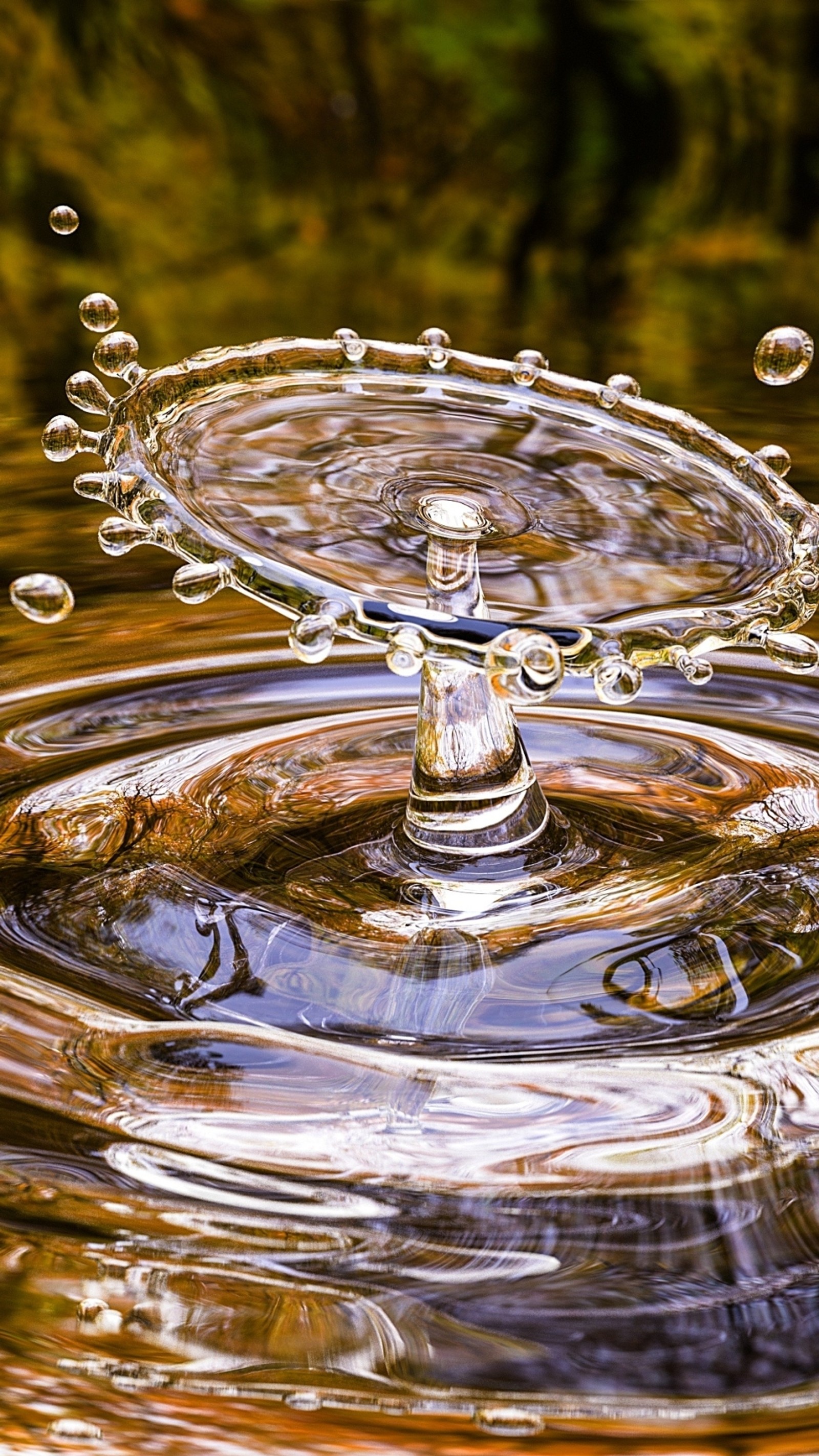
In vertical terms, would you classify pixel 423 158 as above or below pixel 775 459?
above

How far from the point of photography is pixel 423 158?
1.42m

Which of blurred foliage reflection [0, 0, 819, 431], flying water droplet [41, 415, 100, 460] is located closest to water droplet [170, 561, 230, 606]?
flying water droplet [41, 415, 100, 460]

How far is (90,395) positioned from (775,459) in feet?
1.00

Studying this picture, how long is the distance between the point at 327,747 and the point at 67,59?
0.81 m

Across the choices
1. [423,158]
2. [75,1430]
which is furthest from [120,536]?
[423,158]

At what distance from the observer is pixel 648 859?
0.72 m

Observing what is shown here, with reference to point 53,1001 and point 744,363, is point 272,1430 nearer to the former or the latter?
point 53,1001

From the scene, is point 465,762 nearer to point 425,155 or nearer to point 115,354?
point 115,354

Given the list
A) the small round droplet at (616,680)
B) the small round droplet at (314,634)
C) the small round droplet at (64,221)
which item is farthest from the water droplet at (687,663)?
the small round droplet at (64,221)

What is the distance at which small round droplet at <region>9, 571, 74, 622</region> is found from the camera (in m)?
0.64

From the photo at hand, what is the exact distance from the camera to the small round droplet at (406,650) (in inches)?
24.0

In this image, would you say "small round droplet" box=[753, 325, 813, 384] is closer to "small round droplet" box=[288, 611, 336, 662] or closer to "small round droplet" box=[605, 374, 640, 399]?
"small round droplet" box=[605, 374, 640, 399]

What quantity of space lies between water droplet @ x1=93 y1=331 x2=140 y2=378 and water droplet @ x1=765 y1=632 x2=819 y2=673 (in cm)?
29

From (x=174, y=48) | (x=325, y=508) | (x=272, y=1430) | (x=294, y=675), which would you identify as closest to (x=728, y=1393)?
(x=272, y=1430)
